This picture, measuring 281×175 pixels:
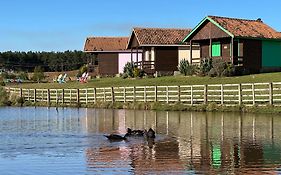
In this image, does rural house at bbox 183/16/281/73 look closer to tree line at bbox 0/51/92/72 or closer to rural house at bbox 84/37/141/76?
rural house at bbox 84/37/141/76

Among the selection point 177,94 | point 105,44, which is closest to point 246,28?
point 177,94

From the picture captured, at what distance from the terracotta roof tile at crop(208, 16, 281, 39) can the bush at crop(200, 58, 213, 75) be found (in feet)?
10.4

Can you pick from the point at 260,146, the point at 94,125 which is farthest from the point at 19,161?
the point at 94,125

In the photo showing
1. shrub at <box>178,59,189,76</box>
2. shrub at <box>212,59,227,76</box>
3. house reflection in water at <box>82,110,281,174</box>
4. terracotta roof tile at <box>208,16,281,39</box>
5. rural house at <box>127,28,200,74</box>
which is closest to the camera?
house reflection in water at <box>82,110,281,174</box>

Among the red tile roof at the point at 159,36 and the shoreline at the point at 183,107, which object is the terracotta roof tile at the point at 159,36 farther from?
the shoreline at the point at 183,107

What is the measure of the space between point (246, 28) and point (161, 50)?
10.8 meters

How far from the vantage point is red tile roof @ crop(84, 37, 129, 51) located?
2864 inches

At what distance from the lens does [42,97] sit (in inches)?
2041

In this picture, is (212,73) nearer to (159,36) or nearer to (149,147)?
(159,36)

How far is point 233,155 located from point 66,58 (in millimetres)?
148323

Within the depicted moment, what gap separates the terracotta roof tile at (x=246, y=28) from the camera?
5234 centimetres

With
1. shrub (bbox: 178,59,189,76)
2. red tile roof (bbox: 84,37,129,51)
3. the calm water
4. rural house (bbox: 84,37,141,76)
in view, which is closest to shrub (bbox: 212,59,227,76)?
shrub (bbox: 178,59,189,76)

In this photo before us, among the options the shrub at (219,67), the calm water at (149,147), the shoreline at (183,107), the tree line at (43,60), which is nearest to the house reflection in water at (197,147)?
the calm water at (149,147)

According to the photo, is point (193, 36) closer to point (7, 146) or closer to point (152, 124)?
point (152, 124)
